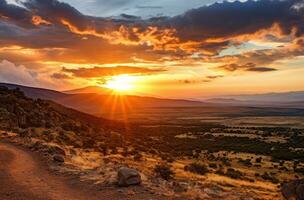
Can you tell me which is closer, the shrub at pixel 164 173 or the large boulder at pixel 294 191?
the large boulder at pixel 294 191

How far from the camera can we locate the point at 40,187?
50.9ft

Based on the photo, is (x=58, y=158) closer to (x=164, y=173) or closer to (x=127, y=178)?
(x=164, y=173)

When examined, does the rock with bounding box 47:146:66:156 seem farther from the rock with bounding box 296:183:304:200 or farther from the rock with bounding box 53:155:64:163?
the rock with bounding box 296:183:304:200

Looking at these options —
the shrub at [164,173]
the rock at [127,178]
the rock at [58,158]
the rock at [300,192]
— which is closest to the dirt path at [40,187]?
the rock at [127,178]

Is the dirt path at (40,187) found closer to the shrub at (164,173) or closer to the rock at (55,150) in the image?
the rock at (55,150)

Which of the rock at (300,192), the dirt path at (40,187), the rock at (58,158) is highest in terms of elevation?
the rock at (300,192)

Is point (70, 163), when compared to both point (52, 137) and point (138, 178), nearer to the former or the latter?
point (138, 178)

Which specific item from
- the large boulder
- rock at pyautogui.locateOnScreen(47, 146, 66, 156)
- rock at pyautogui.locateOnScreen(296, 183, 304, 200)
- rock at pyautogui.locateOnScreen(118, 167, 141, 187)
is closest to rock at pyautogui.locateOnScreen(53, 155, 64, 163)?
rock at pyautogui.locateOnScreen(47, 146, 66, 156)

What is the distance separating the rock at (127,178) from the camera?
15664 millimetres

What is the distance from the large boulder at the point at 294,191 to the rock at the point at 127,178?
21.1 ft

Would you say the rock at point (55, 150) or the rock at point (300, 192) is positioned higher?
the rock at point (300, 192)

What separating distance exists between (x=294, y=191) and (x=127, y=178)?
23.3 feet

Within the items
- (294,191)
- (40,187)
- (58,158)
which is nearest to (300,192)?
(294,191)

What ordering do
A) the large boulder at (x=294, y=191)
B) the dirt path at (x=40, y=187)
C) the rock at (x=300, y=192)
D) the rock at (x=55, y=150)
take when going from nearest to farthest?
the dirt path at (x=40, y=187) < the rock at (x=300, y=192) < the large boulder at (x=294, y=191) < the rock at (x=55, y=150)
